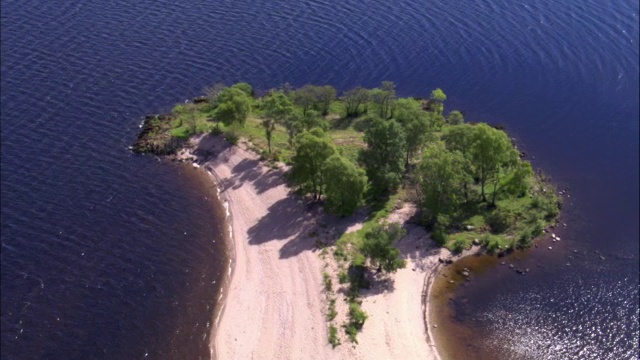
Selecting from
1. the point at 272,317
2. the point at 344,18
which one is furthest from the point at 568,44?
the point at 272,317

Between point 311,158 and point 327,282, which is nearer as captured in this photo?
point 327,282

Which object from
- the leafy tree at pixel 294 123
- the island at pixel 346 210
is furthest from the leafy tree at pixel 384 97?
the leafy tree at pixel 294 123

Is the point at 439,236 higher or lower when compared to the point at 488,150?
lower

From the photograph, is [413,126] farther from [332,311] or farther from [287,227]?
[332,311]

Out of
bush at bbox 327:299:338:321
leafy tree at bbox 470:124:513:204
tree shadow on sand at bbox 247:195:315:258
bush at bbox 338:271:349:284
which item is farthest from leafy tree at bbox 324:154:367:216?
leafy tree at bbox 470:124:513:204

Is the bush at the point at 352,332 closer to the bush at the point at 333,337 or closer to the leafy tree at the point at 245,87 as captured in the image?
the bush at the point at 333,337

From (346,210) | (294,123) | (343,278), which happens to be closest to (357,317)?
(343,278)

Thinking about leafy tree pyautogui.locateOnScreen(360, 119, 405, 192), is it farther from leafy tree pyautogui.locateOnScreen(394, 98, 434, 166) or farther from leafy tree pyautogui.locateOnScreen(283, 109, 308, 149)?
leafy tree pyautogui.locateOnScreen(283, 109, 308, 149)
